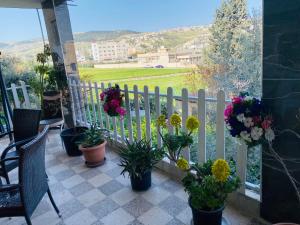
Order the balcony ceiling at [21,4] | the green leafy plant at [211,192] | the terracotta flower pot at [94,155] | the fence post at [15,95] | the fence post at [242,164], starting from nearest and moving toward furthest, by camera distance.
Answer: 1. the green leafy plant at [211,192]
2. the fence post at [242,164]
3. the terracotta flower pot at [94,155]
4. the balcony ceiling at [21,4]
5. the fence post at [15,95]

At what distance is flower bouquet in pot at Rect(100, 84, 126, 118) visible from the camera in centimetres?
266

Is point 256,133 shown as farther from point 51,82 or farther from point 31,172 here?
point 51,82

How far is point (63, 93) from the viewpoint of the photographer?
388 cm

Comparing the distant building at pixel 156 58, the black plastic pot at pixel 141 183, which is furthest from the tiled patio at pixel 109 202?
the distant building at pixel 156 58

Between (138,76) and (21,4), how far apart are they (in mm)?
2477

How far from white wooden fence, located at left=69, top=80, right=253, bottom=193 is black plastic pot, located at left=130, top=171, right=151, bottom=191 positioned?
0.43m

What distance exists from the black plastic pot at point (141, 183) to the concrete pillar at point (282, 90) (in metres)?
1.07

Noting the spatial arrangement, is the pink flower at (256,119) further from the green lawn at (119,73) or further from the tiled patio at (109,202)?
the green lawn at (119,73)

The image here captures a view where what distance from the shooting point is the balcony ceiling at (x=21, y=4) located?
147 inches

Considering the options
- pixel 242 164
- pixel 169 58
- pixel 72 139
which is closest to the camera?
pixel 242 164

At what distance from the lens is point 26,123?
237 centimetres

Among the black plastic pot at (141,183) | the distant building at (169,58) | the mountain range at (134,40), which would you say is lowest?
the black plastic pot at (141,183)

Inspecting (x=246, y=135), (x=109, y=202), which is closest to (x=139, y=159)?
(x=109, y=202)

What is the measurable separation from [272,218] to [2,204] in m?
1.91
